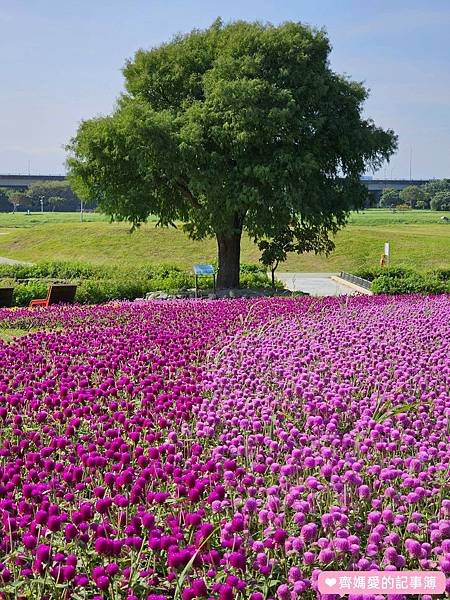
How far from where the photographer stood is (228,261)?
2806 cm

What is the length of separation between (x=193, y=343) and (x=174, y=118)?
1725 cm

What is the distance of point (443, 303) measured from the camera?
Result: 49.6ft

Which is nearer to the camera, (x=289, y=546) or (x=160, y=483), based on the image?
(x=289, y=546)

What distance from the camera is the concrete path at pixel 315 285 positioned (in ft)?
102

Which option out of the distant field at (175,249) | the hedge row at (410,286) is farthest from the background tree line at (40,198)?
the hedge row at (410,286)

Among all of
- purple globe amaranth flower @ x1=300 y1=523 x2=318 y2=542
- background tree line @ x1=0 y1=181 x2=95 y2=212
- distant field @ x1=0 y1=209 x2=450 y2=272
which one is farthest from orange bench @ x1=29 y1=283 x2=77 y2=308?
background tree line @ x1=0 y1=181 x2=95 y2=212

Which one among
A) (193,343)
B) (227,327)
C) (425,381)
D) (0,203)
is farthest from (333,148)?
(0,203)

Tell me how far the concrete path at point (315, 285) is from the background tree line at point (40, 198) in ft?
412

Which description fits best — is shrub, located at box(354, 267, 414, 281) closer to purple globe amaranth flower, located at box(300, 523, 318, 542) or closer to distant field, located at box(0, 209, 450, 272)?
distant field, located at box(0, 209, 450, 272)

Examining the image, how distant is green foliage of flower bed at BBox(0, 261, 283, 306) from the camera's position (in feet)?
75.8

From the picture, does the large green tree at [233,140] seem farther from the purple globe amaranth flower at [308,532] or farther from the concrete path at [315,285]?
the purple globe amaranth flower at [308,532]

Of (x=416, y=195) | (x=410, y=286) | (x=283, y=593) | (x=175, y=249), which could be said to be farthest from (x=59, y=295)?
(x=416, y=195)

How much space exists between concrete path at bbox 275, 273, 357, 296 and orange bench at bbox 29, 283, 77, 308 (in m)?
10.3

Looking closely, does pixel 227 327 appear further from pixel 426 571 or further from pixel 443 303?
pixel 426 571
